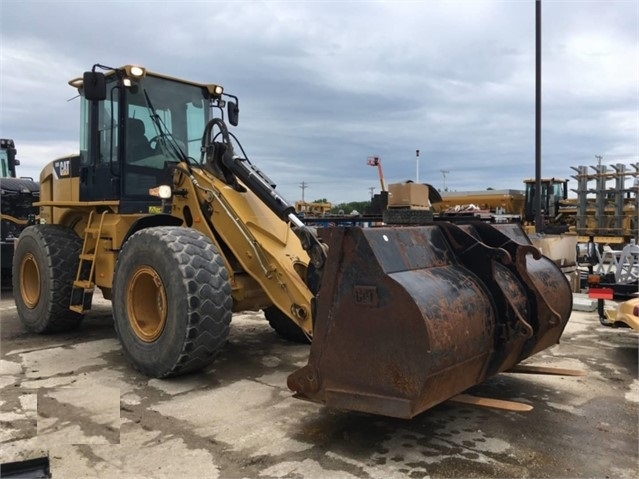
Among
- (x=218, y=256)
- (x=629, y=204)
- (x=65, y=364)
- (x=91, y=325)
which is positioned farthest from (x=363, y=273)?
(x=629, y=204)

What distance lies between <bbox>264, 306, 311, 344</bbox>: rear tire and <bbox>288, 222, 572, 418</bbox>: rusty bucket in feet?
9.00

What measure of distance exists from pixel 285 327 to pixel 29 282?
333cm

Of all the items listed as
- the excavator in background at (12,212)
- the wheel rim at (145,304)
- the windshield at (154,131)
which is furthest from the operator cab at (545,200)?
the wheel rim at (145,304)

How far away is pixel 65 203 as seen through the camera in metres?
6.70

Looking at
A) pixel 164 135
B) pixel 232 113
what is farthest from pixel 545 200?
pixel 164 135

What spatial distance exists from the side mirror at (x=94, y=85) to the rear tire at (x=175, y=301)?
1.47 m

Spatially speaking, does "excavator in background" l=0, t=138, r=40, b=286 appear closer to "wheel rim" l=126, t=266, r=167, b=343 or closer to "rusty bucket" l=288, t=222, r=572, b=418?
"wheel rim" l=126, t=266, r=167, b=343

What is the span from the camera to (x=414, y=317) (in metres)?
3.26

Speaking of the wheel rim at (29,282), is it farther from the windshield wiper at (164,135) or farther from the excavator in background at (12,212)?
the excavator in background at (12,212)

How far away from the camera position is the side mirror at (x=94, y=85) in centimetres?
550

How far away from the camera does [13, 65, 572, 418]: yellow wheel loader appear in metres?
3.41

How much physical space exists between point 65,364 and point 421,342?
388cm

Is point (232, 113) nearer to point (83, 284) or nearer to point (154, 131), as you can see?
point (154, 131)

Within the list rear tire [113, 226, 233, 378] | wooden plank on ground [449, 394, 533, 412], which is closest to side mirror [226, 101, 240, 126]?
rear tire [113, 226, 233, 378]
